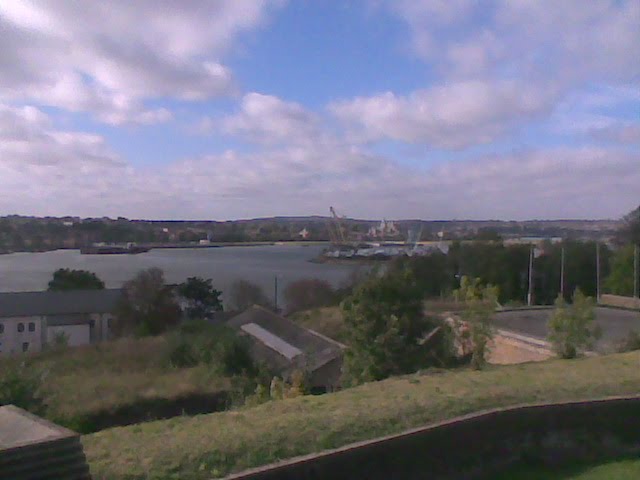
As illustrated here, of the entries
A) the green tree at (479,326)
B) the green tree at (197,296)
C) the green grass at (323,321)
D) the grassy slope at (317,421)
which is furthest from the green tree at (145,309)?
the grassy slope at (317,421)

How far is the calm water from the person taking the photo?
38.7 m

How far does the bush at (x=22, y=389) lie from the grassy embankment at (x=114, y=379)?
52cm

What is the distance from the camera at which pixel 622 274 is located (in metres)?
29.9

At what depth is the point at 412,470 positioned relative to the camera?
496 centimetres

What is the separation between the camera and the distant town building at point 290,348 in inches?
570

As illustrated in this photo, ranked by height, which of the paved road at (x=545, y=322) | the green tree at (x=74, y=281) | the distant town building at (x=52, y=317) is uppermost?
the paved road at (x=545, y=322)

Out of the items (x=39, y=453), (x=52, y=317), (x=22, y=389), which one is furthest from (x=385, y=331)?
(x=52, y=317)

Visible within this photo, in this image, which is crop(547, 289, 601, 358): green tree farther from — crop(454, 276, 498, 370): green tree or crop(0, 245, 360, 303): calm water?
crop(0, 245, 360, 303): calm water

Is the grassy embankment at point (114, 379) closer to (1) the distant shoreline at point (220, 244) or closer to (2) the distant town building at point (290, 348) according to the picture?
(2) the distant town building at point (290, 348)

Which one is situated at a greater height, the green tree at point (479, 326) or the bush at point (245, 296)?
the green tree at point (479, 326)

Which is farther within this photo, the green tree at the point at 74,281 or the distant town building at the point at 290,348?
the green tree at the point at 74,281

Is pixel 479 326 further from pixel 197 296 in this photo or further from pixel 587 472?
pixel 197 296

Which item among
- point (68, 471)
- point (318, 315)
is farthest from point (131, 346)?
point (68, 471)

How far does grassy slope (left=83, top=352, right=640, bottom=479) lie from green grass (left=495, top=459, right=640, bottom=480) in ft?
2.23
